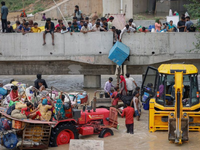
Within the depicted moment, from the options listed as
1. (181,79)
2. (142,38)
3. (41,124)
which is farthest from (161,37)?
(41,124)

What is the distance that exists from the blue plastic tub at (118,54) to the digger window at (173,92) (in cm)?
529

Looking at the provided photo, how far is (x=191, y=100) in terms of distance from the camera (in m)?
12.9

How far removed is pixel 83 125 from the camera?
12.2m

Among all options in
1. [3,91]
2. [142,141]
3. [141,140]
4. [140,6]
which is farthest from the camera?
[140,6]

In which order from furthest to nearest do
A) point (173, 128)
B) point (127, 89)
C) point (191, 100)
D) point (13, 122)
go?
point (127, 89), point (191, 100), point (173, 128), point (13, 122)

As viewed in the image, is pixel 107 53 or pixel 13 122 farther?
pixel 107 53

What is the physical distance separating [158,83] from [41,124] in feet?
14.1

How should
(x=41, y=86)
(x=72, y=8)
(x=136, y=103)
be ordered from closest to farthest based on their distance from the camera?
(x=136, y=103)
(x=41, y=86)
(x=72, y=8)

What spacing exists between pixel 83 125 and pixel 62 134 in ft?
3.07

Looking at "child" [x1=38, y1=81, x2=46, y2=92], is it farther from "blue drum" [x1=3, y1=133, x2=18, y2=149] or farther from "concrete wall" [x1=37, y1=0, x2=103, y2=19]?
"concrete wall" [x1=37, y1=0, x2=103, y2=19]

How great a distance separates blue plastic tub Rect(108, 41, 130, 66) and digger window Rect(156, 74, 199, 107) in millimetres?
5291

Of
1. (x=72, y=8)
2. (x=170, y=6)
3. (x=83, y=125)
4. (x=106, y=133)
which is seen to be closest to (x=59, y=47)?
(x=83, y=125)

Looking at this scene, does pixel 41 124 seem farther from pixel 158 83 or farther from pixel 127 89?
pixel 127 89

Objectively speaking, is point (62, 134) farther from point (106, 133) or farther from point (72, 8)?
point (72, 8)
